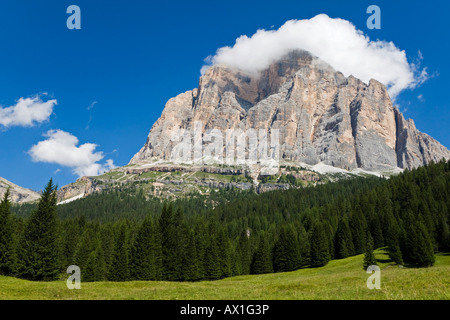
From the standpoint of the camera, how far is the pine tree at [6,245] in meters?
41.6

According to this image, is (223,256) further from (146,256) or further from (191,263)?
(146,256)

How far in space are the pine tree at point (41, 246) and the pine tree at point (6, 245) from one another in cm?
127

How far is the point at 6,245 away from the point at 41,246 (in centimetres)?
490

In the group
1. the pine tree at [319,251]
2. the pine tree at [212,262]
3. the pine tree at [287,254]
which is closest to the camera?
the pine tree at [212,262]

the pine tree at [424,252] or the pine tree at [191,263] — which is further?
the pine tree at [191,263]

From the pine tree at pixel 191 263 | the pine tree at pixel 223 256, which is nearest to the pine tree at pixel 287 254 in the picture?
the pine tree at pixel 223 256

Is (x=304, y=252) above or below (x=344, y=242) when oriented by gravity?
below

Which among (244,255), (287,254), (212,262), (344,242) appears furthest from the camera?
(244,255)

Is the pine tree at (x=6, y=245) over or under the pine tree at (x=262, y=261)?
over

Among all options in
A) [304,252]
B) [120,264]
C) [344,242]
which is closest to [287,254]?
[304,252]

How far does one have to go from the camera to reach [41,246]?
140 ft

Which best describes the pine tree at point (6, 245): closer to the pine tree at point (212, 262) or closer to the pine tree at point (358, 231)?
the pine tree at point (212, 262)

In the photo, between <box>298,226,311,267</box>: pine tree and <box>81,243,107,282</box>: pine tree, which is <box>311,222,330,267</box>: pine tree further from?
<box>81,243,107,282</box>: pine tree

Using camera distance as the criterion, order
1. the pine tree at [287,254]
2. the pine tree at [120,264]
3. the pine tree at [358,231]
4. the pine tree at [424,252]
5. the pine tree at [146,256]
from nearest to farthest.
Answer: the pine tree at [146,256] → the pine tree at [120,264] → the pine tree at [424,252] → the pine tree at [287,254] → the pine tree at [358,231]
